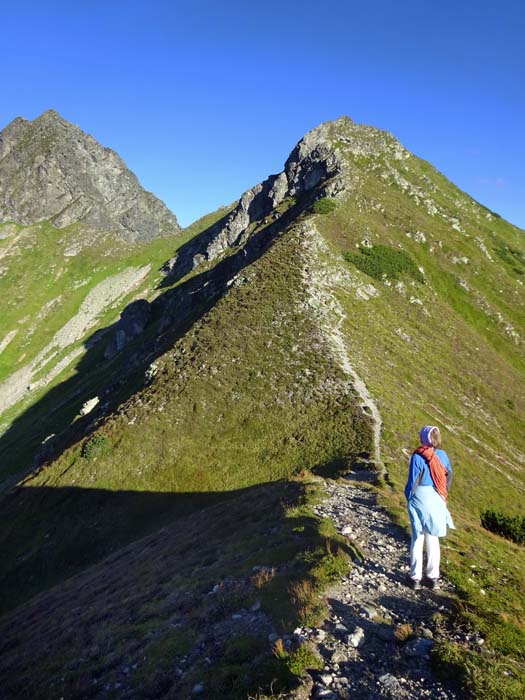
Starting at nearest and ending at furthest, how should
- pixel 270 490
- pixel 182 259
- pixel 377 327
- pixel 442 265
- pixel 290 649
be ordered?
1. pixel 290 649
2. pixel 270 490
3. pixel 377 327
4. pixel 442 265
5. pixel 182 259

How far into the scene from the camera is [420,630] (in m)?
9.59

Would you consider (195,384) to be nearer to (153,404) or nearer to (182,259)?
(153,404)

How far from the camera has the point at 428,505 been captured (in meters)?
11.6

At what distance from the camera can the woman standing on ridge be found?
11.6 meters

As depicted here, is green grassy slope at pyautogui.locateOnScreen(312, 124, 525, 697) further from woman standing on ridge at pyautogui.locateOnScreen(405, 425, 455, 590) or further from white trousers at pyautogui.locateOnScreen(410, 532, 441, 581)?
woman standing on ridge at pyautogui.locateOnScreen(405, 425, 455, 590)

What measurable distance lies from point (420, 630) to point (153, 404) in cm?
3788

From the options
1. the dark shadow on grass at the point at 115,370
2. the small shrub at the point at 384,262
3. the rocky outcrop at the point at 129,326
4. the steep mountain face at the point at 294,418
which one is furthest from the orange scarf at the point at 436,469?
the rocky outcrop at the point at 129,326

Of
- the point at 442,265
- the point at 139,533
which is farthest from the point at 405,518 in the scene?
the point at 442,265

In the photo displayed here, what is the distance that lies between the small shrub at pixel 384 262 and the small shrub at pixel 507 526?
4949cm

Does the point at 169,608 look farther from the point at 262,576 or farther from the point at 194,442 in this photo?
the point at 194,442

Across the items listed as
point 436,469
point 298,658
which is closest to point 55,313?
point 436,469

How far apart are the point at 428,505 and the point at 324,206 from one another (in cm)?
7579

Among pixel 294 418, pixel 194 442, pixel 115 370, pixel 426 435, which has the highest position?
pixel 115 370

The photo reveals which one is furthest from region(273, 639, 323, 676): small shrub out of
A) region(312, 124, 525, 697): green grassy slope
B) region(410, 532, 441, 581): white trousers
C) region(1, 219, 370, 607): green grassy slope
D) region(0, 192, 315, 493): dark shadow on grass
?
region(0, 192, 315, 493): dark shadow on grass
